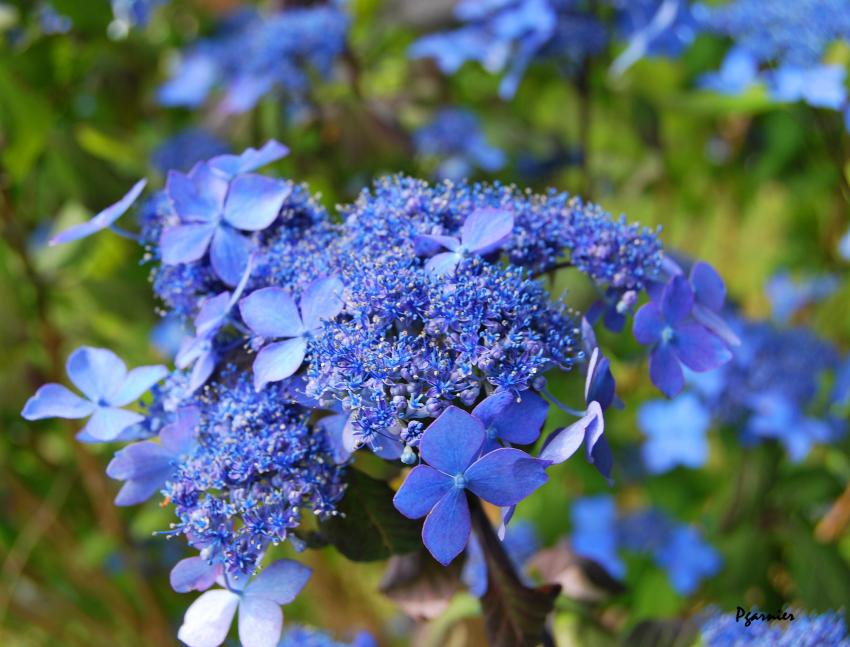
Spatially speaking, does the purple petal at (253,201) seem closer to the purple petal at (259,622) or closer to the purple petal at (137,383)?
the purple petal at (137,383)

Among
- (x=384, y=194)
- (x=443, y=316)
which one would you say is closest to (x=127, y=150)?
(x=384, y=194)

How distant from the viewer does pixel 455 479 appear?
1.41 feet

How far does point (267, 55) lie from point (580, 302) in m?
0.48

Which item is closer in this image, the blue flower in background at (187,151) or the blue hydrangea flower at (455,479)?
the blue hydrangea flower at (455,479)

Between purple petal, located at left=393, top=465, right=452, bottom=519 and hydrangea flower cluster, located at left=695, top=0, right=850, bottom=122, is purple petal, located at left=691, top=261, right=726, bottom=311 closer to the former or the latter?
purple petal, located at left=393, top=465, right=452, bottom=519

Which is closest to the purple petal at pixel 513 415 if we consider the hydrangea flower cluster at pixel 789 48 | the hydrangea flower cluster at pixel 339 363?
the hydrangea flower cluster at pixel 339 363

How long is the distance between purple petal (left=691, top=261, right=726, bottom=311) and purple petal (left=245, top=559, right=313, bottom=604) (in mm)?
274

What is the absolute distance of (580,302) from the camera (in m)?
0.65

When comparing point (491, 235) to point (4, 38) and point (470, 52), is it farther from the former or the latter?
point (4, 38)

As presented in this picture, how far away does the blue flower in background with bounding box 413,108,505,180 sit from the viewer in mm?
1137

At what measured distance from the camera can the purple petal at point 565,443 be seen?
1.46ft

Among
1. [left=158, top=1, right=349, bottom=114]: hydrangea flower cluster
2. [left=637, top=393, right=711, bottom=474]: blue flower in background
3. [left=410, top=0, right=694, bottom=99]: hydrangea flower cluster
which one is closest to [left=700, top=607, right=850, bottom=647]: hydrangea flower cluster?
[left=637, top=393, right=711, bottom=474]: blue flower in background

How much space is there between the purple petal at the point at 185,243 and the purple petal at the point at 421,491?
20 cm

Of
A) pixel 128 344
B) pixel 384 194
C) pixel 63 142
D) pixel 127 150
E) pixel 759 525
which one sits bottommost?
pixel 759 525
